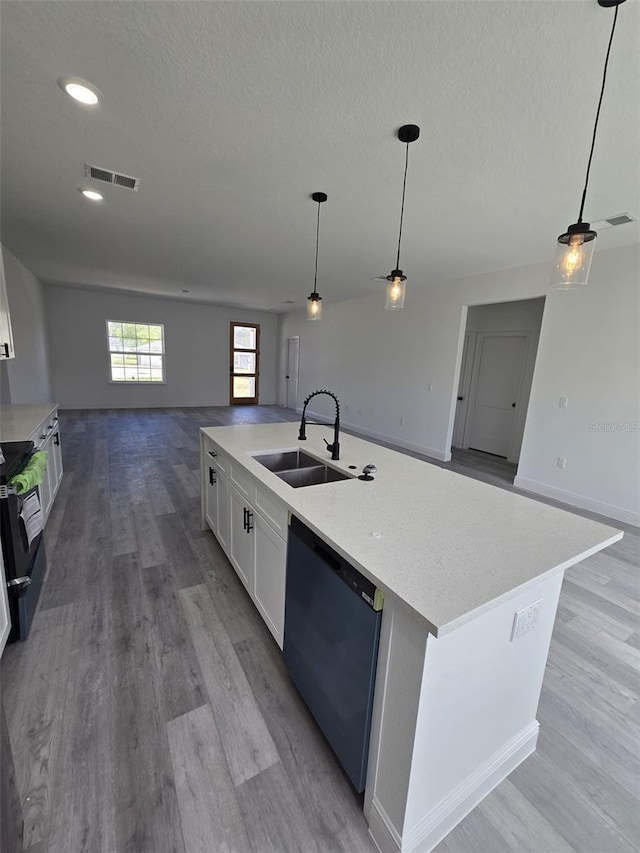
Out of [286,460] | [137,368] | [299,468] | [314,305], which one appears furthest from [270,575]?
[137,368]

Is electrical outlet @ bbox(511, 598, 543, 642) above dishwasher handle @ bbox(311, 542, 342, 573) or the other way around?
the other way around

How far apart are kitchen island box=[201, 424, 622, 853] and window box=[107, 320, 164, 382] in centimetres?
824

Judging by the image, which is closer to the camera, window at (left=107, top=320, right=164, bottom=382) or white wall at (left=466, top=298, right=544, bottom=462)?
white wall at (left=466, top=298, right=544, bottom=462)

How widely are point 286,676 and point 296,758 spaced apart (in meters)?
0.36

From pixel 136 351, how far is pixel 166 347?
27.1 inches

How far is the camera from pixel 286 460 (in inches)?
95.2

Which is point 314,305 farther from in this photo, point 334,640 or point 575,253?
point 334,640

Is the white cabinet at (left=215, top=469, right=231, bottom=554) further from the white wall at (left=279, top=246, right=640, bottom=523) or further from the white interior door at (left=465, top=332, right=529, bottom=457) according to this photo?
the white interior door at (left=465, top=332, right=529, bottom=457)

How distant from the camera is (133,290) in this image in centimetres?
733

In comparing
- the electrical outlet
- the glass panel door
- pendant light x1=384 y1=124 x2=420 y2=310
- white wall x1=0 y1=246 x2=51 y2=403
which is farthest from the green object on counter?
the glass panel door

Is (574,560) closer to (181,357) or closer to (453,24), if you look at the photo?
(453,24)

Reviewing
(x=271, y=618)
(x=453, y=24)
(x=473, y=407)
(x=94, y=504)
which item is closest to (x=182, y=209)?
(x=453, y=24)

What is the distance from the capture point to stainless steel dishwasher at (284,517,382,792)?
3.58 feet

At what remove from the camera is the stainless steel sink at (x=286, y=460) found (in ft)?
7.64
